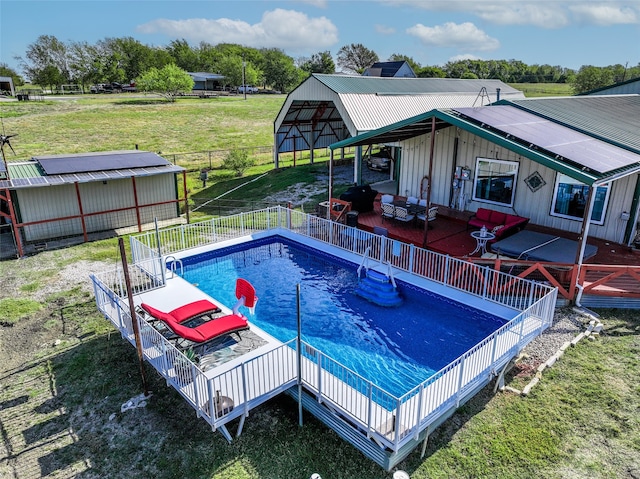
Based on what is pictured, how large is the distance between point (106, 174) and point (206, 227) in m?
4.68

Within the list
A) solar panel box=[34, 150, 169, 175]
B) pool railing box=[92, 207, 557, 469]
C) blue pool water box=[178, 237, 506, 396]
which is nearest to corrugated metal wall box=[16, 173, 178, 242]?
solar panel box=[34, 150, 169, 175]

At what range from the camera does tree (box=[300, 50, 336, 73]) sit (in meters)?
106

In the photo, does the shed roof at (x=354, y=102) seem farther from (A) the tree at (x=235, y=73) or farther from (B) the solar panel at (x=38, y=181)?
(A) the tree at (x=235, y=73)

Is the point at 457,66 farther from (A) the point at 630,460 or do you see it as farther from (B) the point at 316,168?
(A) the point at 630,460

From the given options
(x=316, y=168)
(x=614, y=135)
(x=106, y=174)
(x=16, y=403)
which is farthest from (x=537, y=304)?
(x=316, y=168)

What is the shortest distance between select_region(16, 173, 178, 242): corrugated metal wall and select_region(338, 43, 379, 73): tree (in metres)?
110

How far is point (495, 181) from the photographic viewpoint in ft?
49.2

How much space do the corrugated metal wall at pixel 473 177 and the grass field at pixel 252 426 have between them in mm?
4072

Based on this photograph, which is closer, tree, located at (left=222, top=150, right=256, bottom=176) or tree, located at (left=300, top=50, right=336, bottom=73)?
tree, located at (left=222, top=150, right=256, bottom=176)

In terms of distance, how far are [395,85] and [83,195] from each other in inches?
678

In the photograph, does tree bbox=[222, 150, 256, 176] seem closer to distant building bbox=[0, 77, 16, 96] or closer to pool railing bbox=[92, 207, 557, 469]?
pool railing bbox=[92, 207, 557, 469]

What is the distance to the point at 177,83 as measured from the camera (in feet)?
201

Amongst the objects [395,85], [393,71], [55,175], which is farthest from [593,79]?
[55,175]

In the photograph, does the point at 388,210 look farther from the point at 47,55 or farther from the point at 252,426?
the point at 47,55
